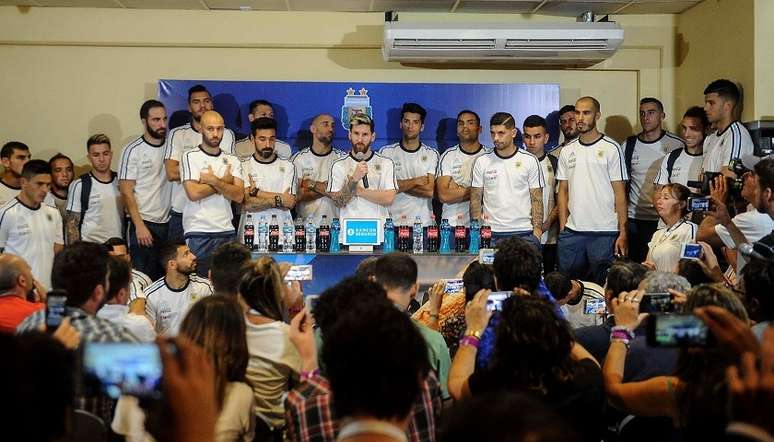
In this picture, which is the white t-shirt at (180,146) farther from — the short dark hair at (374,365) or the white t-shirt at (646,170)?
the short dark hair at (374,365)

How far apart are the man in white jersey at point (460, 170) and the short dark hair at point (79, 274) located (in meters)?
4.76

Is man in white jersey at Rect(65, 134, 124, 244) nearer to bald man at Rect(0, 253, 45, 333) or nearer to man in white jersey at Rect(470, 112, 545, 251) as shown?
man in white jersey at Rect(470, 112, 545, 251)

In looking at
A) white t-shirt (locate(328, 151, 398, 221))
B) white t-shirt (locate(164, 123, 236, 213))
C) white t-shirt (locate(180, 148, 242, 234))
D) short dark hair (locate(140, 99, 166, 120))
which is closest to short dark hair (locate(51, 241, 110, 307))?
white t-shirt (locate(180, 148, 242, 234))

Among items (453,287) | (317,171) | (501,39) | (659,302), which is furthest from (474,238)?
(659,302)

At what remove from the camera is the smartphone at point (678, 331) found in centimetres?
191

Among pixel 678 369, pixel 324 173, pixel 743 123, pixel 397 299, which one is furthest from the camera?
pixel 324 173

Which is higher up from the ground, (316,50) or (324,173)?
(316,50)

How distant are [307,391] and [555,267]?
18.0 feet

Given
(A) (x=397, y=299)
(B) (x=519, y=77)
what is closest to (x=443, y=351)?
(A) (x=397, y=299)

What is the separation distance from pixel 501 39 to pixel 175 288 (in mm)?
3670

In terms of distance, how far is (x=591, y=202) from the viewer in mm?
7242

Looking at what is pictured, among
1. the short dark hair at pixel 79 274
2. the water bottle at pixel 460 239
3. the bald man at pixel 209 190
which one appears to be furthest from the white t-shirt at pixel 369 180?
the short dark hair at pixel 79 274

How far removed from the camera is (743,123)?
7055mm

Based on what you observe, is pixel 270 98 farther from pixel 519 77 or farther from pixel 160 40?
pixel 519 77
